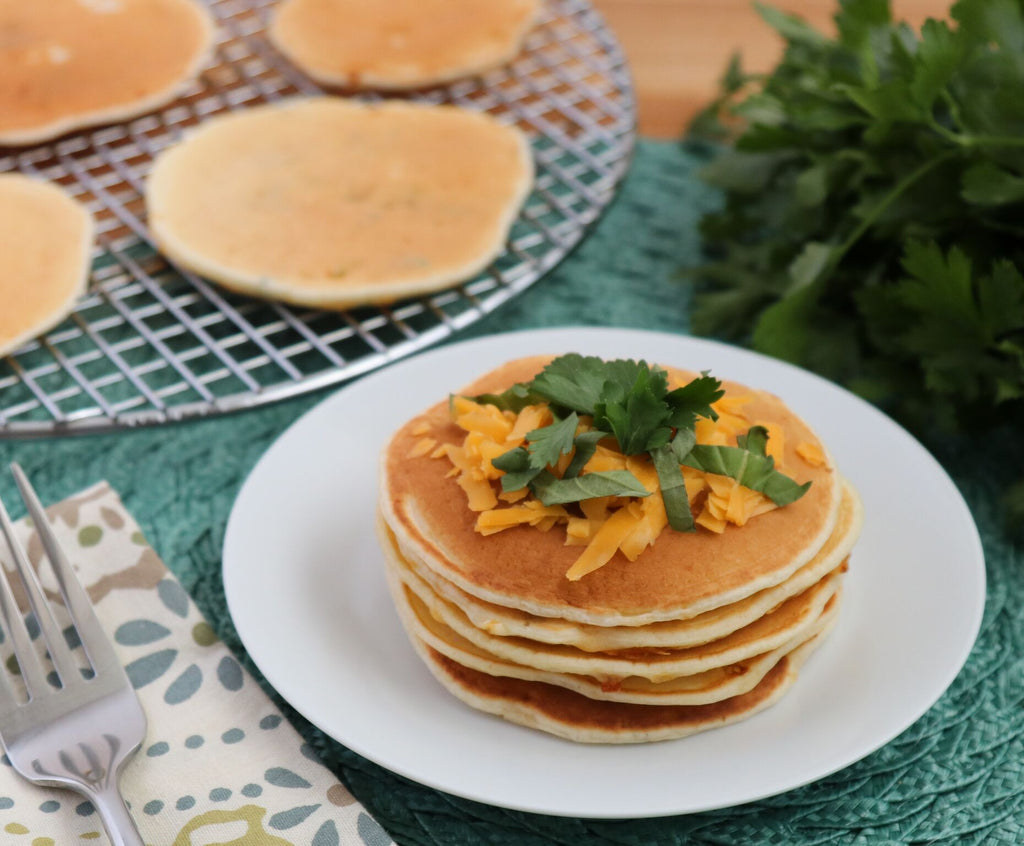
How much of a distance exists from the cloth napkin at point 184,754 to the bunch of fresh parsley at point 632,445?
0.42 m

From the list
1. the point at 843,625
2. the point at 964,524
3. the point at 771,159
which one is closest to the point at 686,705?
the point at 843,625

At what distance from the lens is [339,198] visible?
2346 millimetres

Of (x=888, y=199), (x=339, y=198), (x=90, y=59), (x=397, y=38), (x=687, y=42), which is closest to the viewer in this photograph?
(x=888, y=199)

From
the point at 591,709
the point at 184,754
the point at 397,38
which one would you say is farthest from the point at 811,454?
the point at 397,38

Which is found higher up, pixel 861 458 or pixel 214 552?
pixel 861 458

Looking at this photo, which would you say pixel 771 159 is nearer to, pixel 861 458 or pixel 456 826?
pixel 861 458

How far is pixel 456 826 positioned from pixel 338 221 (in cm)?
135

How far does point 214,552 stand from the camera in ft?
5.60

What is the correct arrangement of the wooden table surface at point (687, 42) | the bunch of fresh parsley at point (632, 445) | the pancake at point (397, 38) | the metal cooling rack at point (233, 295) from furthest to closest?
the wooden table surface at point (687, 42) < the pancake at point (397, 38) < the metal cooling rack at point (233, 295) < the bunch of fresh parsley at point (632, 445)

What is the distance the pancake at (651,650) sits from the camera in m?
1.25

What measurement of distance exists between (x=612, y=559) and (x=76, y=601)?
704 mm

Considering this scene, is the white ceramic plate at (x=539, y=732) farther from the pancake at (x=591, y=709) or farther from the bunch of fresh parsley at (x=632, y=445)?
the bunch of fresh parsley at (x=632, y=445)

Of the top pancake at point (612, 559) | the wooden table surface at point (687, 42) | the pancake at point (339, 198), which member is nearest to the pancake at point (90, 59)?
the pancake at point (339, 198)

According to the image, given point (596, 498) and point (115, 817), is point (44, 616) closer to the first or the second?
point (115, 817)
